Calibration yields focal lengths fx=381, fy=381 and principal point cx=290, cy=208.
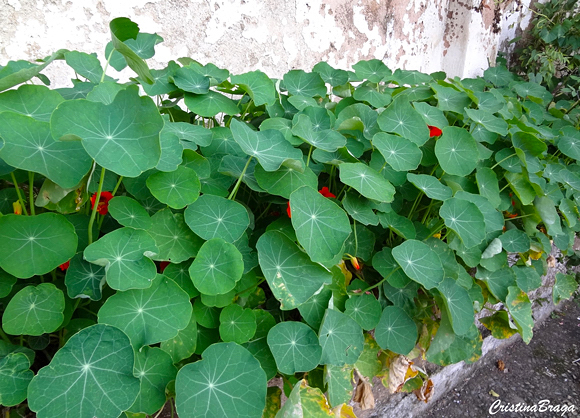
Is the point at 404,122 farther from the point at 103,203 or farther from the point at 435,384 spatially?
the point at 435,384

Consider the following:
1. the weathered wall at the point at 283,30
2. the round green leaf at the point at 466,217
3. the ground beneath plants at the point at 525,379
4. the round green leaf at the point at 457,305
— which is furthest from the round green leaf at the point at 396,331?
the weathered wall at the point at 283,30

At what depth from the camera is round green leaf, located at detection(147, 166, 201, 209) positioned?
76 centimetres

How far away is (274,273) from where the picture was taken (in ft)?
2.54

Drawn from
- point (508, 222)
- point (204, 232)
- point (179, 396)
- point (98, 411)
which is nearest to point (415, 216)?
point (508, 222)

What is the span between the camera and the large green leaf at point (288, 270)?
0.76 m

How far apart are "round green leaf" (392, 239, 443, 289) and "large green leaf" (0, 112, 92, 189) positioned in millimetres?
696

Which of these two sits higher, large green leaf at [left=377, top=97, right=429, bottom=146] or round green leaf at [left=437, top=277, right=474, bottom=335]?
large green leaf at [left=377, top=97, right=429, bottom=146]

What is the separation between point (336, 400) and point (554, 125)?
2019 mm

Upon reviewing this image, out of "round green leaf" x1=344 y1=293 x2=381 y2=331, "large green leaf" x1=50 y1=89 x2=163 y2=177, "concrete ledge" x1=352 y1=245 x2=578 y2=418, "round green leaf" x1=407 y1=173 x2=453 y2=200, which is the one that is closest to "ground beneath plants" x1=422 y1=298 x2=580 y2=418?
"concrete ledge" x1=352 y1=245 x2=578 y2=418

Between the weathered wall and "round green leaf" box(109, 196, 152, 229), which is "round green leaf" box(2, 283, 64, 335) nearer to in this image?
"round green leaf" box(109, 196, 152, 229)

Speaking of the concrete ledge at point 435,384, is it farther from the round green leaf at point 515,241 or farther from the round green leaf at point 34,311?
the round green leaf at point 34,311

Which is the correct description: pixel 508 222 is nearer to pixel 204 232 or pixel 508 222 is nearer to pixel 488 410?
pixel 488 410

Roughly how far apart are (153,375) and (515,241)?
1.27 m

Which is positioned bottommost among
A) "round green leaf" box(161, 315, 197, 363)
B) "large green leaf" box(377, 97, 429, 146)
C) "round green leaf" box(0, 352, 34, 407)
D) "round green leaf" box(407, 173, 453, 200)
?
"round green leaf" box(161, 315, 197, 363)
